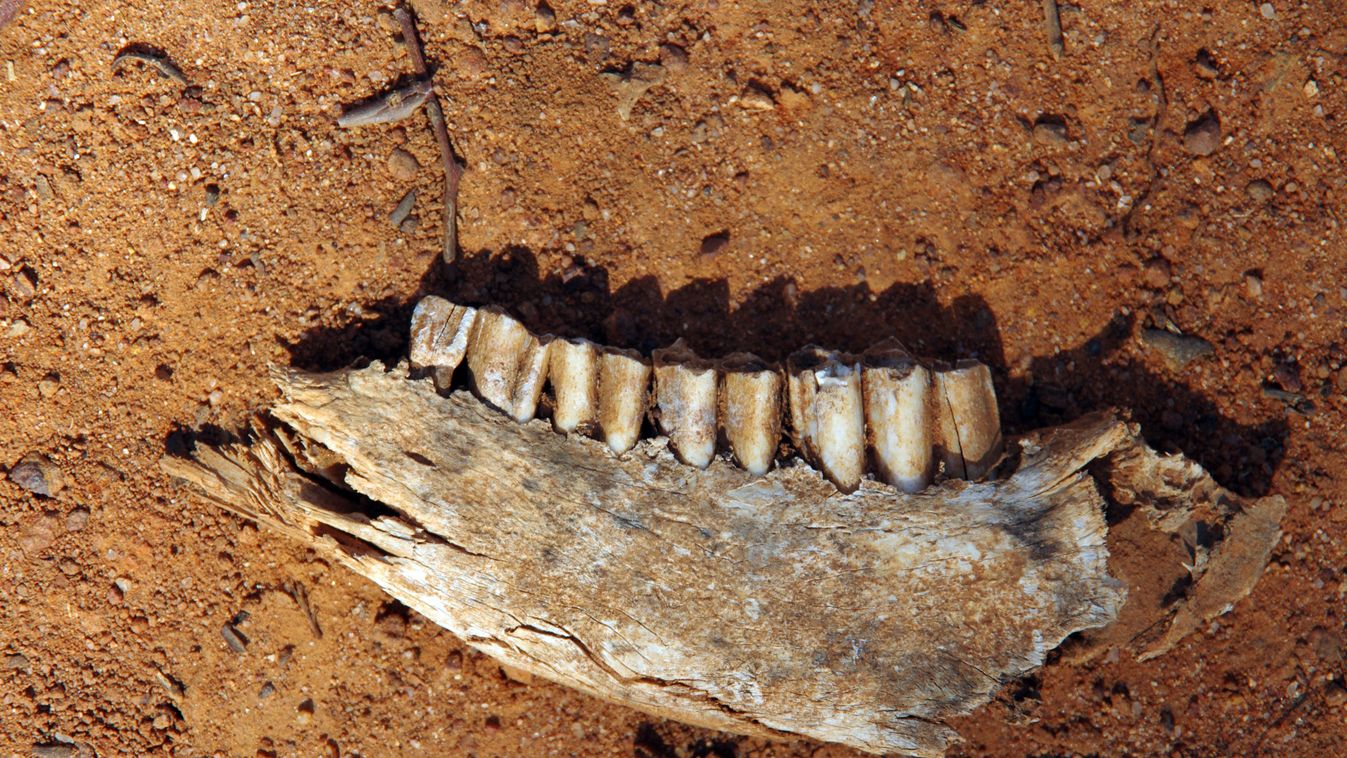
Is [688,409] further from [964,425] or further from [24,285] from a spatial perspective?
[24,285]

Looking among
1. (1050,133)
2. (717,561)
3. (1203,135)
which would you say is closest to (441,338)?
(717,561)

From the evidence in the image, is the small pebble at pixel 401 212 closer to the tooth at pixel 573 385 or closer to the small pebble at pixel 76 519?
the tooth at pixel 573 385

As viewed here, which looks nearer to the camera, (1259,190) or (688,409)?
(688,409)

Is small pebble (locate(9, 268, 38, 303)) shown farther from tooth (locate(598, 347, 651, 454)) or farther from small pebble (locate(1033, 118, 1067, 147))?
small pebble (locate(1033, 118, 1067, 147))

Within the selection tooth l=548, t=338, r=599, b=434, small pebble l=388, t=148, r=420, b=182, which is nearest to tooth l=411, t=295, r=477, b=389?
tooth l=548, t=338, r=599, b=434

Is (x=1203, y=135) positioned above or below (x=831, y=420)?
above
